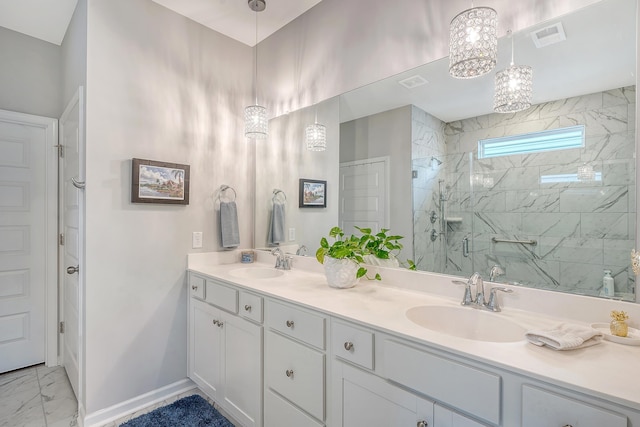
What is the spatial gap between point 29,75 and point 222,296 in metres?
2.45

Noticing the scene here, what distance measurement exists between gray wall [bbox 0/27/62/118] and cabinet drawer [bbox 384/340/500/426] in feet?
10.5

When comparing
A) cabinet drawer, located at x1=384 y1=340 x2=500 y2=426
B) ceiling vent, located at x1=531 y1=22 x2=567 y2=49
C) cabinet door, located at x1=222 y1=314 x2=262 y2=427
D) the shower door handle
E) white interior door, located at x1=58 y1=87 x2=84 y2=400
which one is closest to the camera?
cabinet drawer, located at x1=384 y1=340 x2=500 y2=426

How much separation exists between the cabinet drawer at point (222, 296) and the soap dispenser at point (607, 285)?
1672mm

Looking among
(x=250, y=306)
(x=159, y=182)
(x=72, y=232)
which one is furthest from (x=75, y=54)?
(x=250, y=306)

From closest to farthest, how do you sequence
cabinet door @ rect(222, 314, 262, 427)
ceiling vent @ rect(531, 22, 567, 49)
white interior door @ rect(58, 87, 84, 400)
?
ceiling vent @ rect(531, 22, 567, 49), cabinet door @ rect(222, 314, 262, 427), white interior door @ rect(58, 87, 84, 400)

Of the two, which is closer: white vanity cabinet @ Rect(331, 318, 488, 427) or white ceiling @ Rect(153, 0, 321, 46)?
white vanity cabinet @ Rect(331, 318, 488, 427)

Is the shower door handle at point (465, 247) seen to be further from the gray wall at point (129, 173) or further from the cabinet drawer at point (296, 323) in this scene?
the gray wall at point (129, 173)

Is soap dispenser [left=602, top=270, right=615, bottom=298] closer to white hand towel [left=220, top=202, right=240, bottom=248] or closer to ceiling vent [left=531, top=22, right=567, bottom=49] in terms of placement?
ceiling vent [left=531, top=22, right=567, bottom=49]

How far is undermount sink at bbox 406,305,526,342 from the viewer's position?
119cm

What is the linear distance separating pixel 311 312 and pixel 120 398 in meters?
1.55

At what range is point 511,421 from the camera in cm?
84

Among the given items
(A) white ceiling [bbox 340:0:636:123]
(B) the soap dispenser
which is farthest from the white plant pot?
(B) the soap dispenser

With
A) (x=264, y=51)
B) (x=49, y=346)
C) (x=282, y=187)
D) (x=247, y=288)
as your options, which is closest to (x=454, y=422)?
(x=247, y=288)

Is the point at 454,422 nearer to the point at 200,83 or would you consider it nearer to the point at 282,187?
the point at 282,187
